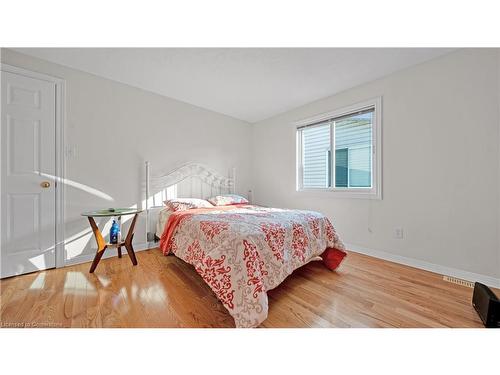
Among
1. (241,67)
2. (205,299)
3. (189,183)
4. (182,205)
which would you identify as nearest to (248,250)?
(205,299)

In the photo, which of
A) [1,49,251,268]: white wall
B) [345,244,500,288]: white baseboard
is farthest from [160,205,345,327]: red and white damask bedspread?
[1,49,251,268]: white wall

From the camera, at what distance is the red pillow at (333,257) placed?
7.11ft

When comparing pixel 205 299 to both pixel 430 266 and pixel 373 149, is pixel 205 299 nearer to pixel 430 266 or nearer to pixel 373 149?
pixel 430 266

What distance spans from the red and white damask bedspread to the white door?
1.29 metres

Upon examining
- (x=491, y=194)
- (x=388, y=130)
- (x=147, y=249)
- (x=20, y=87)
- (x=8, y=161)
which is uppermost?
(x=20, y=87)

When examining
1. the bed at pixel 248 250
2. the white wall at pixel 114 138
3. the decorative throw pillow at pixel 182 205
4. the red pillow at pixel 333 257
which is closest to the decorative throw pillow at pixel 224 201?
the decorative throw pillow at pixel 182 205

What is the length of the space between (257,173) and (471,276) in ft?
10.6

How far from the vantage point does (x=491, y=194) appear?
1.84 meters

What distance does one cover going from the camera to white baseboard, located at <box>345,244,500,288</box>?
72.4 inches

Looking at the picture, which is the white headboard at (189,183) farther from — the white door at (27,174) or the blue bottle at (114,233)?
the white door at (27,174)

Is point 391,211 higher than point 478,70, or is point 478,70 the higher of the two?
point 478,70

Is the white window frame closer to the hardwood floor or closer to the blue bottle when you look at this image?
the hardwood floor
